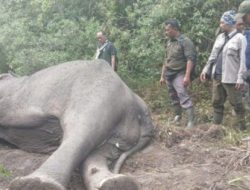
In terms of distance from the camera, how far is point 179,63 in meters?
7.51

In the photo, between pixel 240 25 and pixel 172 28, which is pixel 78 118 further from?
pixel 172 28

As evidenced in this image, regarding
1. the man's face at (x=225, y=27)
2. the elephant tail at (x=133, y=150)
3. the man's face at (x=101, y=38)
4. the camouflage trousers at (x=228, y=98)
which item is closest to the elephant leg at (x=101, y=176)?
the elephant tail at (x=133, y=150)

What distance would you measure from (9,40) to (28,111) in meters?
7.66

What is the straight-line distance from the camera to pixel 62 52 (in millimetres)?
11930

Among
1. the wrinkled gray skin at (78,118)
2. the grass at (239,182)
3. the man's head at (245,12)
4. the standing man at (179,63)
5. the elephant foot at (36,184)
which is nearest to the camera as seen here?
the elephant foot at (36,184)

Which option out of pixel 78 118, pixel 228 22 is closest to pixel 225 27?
pixel 228 22

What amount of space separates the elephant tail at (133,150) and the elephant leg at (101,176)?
0.13 meters

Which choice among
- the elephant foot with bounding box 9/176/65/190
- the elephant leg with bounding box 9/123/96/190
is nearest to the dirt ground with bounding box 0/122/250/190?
the elephant leg with bounding box 9/123/96/190

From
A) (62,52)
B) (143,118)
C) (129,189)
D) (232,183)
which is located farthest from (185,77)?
(62,52)

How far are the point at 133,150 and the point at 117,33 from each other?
21.8 feet

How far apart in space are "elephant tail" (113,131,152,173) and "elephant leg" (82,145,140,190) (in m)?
0.13

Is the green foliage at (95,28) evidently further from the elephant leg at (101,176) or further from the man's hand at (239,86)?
the elephant leg at (101,176)

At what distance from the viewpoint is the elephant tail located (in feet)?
16.5

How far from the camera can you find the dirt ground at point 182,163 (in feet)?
14.7
